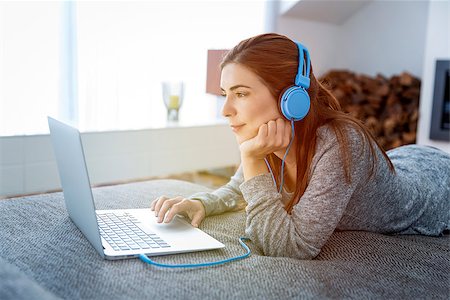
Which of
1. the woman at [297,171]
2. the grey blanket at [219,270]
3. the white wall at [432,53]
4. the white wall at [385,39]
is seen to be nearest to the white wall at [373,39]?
the white wall at [385,39]

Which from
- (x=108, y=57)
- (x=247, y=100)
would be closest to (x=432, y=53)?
(x=108, y=57)

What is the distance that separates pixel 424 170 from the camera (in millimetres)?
1590

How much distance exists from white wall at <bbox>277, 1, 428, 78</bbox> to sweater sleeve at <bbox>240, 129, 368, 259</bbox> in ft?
9.94

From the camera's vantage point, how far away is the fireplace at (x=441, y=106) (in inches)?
148

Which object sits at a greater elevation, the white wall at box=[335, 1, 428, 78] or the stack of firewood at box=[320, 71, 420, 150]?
the white wall at box=[335, 1, 428, 78]

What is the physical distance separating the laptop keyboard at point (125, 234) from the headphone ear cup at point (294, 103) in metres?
0.41

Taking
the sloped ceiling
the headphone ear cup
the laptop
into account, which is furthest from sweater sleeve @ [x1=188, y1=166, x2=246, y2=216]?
the sloped ceiling

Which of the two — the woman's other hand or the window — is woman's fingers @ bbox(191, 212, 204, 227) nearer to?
the woman's other hand

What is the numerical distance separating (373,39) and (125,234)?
391cm

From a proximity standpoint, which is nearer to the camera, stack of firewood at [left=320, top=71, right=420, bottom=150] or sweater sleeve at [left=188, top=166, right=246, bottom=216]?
sweater sleeve at [left=188, top=166, right=246, bottom=216]

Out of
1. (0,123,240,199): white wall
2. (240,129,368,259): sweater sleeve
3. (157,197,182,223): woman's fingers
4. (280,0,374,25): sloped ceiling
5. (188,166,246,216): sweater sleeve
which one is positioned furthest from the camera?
(280,0,374,25): sloped ceiling

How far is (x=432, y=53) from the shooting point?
3826 millimetres

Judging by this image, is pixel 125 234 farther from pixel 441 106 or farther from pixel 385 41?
pixel 385 41

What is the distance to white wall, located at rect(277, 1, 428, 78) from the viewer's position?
14.0ft
